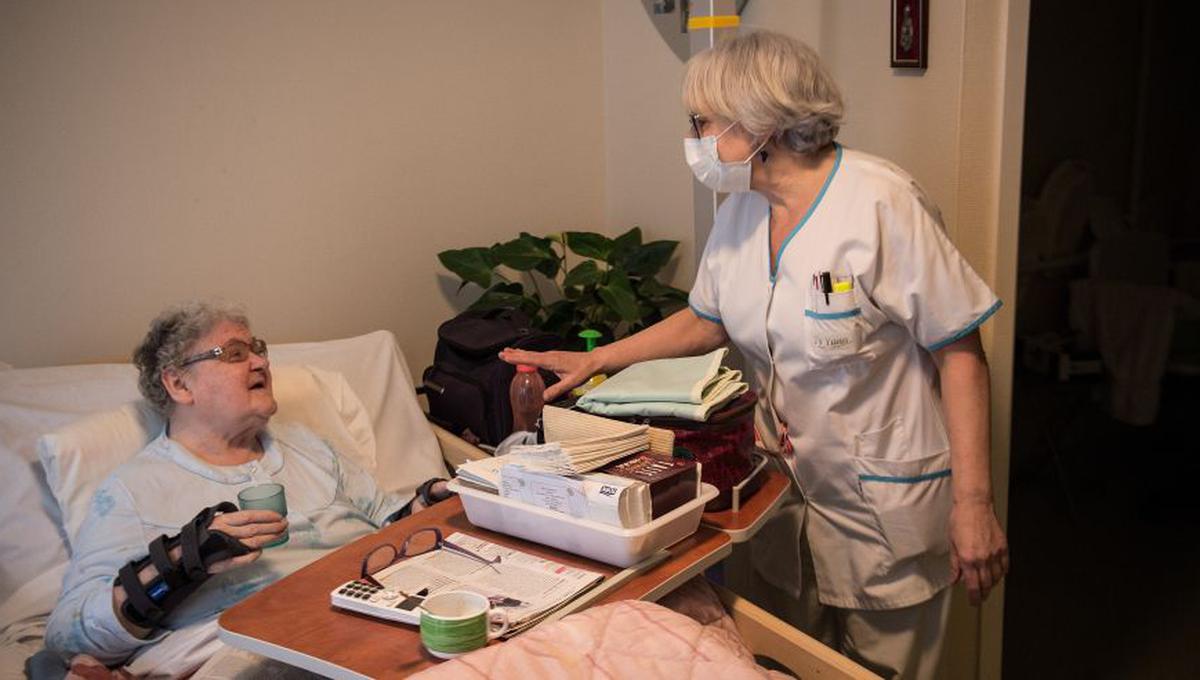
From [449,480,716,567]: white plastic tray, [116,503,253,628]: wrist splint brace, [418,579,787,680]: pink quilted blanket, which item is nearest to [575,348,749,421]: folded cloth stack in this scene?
[449,480,716,567]: white plastic tray

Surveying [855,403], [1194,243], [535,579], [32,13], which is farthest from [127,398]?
[1194,243]

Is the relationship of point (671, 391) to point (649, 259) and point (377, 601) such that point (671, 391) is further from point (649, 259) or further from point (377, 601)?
point (649, 259)

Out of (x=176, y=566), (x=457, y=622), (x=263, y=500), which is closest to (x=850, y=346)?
(x=457, y=622)

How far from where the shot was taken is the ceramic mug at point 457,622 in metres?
1.29

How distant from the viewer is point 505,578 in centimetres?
148

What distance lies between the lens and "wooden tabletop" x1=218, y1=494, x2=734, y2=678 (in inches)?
52.1

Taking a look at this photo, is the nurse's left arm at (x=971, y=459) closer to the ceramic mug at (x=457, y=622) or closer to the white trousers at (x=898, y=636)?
the white trousers at (x=898, y=636)

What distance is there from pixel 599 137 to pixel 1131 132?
2.82 metres

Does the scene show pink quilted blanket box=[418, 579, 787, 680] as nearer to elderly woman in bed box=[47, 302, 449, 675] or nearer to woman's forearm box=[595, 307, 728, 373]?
elderly woman in bed box=[47, 302, 449, 675]

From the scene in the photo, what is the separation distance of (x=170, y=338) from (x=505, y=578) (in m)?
0.99

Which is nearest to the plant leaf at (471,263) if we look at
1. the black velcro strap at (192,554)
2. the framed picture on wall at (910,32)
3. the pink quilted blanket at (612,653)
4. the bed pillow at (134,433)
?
the bed pillow at (134,433)

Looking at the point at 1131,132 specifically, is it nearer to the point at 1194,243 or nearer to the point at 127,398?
the point at 1194,243

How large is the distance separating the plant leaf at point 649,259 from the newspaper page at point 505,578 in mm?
1508

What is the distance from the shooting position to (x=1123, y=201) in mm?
4695
